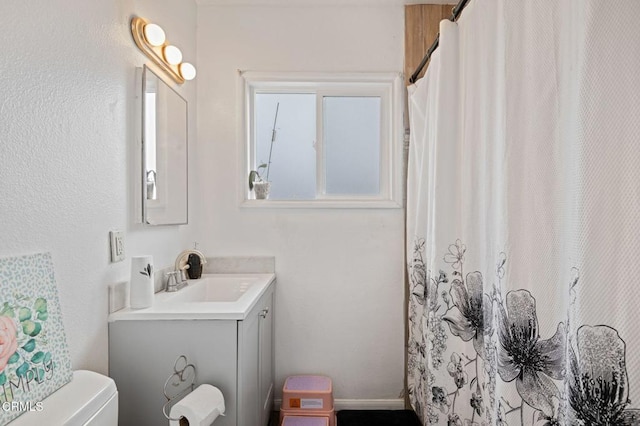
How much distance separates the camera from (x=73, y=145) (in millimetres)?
1118

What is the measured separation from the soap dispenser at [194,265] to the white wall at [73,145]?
0.45 m

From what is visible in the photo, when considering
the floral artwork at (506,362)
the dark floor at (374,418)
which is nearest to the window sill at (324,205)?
the floral artwork at (506,362)

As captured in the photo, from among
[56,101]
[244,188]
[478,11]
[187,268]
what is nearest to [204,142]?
[244,188]

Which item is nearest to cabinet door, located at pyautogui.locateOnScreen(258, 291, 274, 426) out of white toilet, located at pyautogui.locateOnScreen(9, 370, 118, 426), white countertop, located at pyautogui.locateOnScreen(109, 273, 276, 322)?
white countertop, located at pyautogui.locateOnScreen(109, 273, 276, 322)

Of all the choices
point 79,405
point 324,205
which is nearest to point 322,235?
point 324,205

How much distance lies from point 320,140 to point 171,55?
0.98 m

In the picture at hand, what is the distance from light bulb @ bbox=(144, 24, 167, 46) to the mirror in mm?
127

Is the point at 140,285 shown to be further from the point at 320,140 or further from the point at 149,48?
the point at 320,140

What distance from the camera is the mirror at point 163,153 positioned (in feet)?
5.09

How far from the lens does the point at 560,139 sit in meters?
0.84

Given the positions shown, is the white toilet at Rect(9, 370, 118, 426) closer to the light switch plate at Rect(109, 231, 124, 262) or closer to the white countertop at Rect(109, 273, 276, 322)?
the white countertop at Rect(109, 273, 276, 322)

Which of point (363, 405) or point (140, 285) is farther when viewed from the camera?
point (363, 405)

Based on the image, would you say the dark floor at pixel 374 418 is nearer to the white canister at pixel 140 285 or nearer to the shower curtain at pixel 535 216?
the shower curtain at pixel 535 216

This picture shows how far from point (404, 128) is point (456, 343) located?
4.31ft
